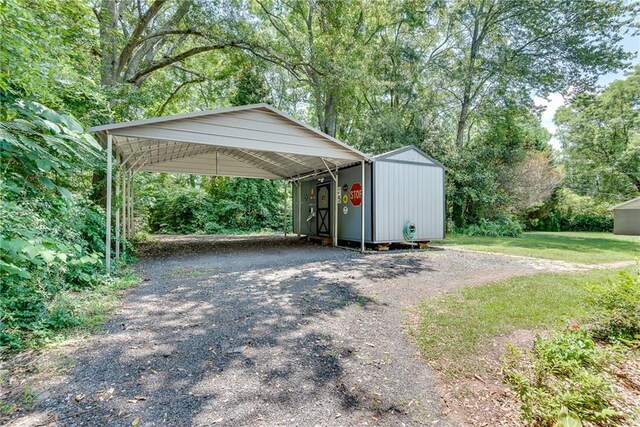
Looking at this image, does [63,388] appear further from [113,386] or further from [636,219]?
[636,219]

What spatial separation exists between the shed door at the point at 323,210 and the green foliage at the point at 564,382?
26.7ft

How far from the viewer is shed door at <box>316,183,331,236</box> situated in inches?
414

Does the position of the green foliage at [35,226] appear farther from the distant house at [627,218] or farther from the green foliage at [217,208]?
the distant house at [627,218]

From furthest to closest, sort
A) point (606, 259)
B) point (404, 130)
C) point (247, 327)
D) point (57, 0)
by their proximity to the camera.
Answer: point (404, 130), point (606, 259), point (57, 0), point (247, 327)

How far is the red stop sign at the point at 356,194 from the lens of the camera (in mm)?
8770

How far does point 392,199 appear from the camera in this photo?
28.6ft

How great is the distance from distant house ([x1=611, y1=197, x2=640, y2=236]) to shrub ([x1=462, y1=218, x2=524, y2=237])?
9.59 meters

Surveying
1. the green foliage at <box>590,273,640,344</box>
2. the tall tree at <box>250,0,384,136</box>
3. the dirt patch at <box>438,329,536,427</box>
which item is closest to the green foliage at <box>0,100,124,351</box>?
the dirt patch at <box>438,329,536,427</box>

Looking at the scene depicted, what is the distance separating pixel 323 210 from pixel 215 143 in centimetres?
520

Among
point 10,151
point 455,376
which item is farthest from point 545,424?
point 10,151

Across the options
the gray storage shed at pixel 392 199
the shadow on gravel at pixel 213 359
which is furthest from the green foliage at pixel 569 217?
the shadow on gravel at pixel 213 359

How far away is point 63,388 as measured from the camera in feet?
6.57

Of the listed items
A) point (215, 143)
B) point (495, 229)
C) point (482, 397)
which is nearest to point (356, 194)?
point (215, 143)

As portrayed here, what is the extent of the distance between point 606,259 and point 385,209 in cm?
550
